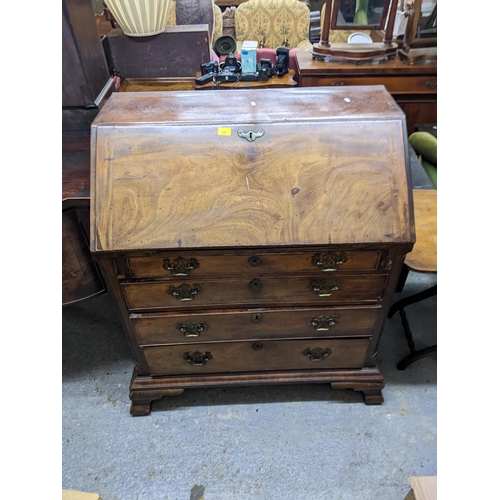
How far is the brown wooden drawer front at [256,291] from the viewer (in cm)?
138

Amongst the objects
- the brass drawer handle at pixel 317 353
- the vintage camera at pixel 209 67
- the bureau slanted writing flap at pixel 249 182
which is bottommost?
the brass drawer handle at pixel 317 353

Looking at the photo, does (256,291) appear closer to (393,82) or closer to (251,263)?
(251,263)

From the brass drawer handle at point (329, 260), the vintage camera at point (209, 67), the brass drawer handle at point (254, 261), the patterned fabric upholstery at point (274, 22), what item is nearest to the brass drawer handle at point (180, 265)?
the brass drawer handle at point (254, 261)

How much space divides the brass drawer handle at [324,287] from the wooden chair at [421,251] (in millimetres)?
303

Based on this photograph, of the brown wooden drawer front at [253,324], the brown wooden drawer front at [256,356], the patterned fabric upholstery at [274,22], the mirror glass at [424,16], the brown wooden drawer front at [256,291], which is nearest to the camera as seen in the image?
the brown wooden drawer front at [256,291]

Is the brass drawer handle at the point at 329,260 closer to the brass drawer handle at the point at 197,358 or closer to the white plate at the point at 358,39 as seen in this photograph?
the brass drawer handle at the point at 197,358

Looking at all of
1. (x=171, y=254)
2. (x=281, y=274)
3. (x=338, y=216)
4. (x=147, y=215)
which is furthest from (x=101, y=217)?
(x=338, y=216)

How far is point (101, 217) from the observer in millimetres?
1224

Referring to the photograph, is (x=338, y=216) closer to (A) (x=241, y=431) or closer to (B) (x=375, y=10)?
(A) (x=241, y=431)

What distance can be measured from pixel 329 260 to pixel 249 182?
0.39m

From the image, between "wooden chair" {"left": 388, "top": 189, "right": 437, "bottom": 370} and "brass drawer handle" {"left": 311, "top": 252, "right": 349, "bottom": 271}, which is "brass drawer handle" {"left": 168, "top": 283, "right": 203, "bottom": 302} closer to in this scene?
"brass drawer handle" {"left": 311, "top": 252, "right": 349, "bottom": 271}

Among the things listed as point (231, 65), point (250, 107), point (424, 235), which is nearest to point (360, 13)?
point (231, 65)

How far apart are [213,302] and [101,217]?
1.69ft

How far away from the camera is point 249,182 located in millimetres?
1242
